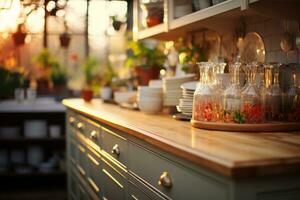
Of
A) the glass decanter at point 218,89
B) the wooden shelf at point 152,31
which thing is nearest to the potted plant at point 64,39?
the wooden shelf at point 152,31

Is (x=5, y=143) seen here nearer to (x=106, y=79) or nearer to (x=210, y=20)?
(x=106, y=79)

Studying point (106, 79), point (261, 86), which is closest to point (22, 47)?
point (106, 79)

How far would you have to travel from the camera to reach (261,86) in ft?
5.42

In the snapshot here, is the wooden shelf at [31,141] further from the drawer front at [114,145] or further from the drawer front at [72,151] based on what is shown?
the drawer front at [114,145]

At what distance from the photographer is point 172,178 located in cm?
132

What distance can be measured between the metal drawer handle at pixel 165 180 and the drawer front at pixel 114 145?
0.53 metres

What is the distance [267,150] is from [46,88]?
408 cm

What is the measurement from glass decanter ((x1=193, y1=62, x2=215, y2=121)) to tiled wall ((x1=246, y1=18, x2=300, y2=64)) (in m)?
0.37

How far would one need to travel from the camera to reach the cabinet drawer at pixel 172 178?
1.09 m

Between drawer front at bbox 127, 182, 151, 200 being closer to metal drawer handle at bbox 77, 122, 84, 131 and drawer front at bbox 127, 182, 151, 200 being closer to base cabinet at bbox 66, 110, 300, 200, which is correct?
base cabinet at bbox 66, 110, 300, 200

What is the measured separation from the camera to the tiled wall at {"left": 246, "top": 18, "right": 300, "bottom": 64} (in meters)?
1.79

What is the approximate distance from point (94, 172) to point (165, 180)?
1325 millimetres

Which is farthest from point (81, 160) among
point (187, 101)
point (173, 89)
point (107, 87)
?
point (187, 101)

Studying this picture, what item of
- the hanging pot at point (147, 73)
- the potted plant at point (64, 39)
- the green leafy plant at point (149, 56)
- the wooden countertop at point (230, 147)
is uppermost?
the potted plant at point (64, 39)
